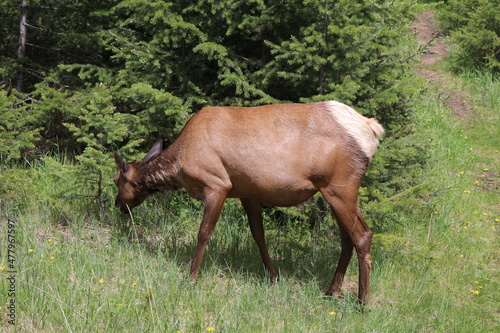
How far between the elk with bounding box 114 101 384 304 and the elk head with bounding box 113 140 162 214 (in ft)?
1.65

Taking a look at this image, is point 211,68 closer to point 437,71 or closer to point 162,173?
point 162,173

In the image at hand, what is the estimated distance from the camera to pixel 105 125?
6973mm

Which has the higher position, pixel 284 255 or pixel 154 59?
pixel 154 59

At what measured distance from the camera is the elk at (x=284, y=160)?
17.8 ft

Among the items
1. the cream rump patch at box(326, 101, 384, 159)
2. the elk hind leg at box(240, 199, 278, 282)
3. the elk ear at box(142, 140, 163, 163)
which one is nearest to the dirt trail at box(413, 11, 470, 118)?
the cream rump patch at box(326, 101, 384, 159)

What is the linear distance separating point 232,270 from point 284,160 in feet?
4.85

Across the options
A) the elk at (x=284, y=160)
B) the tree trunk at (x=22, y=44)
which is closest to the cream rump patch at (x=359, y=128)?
the elk at (x=284, y=160)

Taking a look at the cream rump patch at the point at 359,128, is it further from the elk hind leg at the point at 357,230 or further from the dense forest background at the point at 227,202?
the dense forest background at the point at 227,202

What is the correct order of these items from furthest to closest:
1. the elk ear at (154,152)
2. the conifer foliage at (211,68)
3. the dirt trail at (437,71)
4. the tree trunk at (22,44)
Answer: the dirt trail at (437,71)
the tree trunk at (22,44)
the conifer foliage at (211,68)
the elk ear at (154,152)

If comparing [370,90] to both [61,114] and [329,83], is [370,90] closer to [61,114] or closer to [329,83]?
[329,83]

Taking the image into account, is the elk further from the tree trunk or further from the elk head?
the tree trunk

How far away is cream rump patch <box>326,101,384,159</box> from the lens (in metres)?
5.45

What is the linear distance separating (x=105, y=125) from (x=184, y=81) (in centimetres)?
143

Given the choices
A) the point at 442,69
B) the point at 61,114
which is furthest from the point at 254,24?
the point at 442,69
